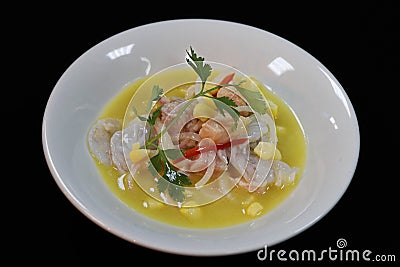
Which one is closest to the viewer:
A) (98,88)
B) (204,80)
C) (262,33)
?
(204,80)

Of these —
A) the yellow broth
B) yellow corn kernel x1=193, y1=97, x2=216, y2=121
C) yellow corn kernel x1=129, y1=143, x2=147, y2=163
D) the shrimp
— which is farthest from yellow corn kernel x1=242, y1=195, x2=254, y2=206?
yellow corn kernel x1=129, y1=143, x2=147, y2=163

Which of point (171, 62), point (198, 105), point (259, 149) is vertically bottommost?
point (259, 149)

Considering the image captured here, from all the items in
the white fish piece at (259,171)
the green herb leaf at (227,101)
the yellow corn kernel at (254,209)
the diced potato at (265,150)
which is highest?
the green herb leaf at (227,101)

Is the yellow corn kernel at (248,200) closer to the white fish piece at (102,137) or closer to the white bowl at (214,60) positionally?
the white bowl at (214,60)

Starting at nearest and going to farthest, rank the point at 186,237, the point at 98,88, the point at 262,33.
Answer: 1. the point at 186,237
2. the point at 98,88
3. the point at 262,33

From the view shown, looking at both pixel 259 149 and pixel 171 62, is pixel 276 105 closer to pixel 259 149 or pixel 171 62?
pixel 259 149

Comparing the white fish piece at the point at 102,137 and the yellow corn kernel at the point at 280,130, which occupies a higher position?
the white fish piece at the point at 102,137

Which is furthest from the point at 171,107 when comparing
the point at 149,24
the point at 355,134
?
the point at 355,134

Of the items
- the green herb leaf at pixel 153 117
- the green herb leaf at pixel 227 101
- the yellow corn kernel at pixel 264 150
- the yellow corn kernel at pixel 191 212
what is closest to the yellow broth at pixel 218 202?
the yellow corn kernel at pixel 191 212
